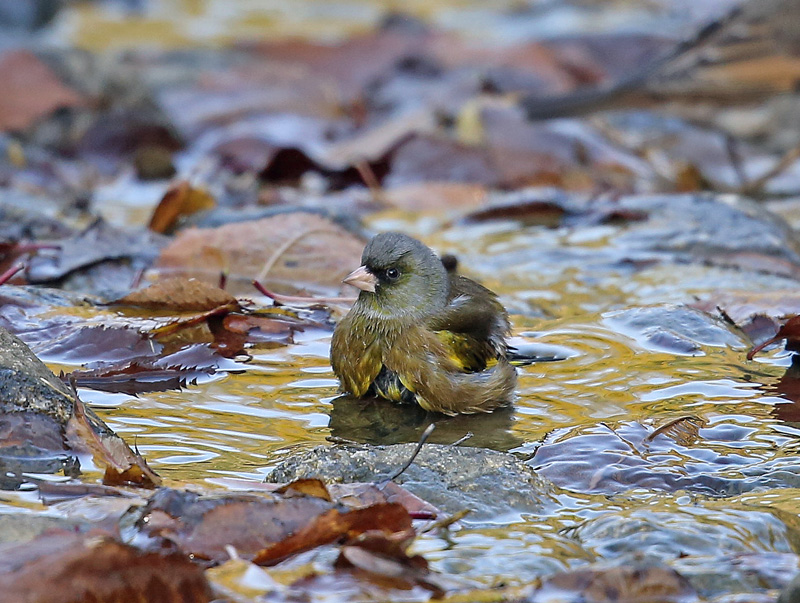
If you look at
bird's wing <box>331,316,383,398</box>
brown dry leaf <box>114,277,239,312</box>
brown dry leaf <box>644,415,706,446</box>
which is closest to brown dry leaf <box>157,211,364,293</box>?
brown dry leaf <box>114,277,239,312</box>

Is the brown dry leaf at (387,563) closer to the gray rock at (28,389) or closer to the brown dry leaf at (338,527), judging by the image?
the brown dry leaf at (338,527)

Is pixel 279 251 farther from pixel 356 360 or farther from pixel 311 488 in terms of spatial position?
pixel 311 488

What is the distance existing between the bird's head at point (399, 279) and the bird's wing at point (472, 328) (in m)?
0.06

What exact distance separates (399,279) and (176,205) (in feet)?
7.30

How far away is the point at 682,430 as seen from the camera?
338cm

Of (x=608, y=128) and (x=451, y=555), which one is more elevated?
(x=608, y=128)

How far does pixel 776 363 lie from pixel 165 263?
8.86 feet

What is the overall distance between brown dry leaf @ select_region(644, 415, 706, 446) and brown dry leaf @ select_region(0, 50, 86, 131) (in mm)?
6180

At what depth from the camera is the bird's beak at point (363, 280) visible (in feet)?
13.0

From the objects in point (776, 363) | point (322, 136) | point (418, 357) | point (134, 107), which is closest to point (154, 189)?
point (134, 107)

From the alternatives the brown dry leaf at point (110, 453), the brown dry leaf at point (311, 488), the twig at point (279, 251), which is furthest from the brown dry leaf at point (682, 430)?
the twig at point (279, 251)

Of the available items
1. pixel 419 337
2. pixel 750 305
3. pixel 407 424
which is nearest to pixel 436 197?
pixel 750 305

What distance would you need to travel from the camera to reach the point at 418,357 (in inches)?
149

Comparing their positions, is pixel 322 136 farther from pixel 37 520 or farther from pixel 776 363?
pixel 37 520
